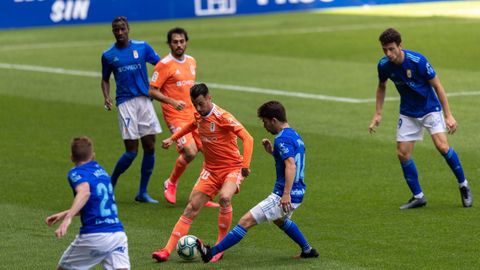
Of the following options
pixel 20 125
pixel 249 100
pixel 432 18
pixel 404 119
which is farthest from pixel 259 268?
pixel 432 18

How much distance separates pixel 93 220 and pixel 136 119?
20.3 feet

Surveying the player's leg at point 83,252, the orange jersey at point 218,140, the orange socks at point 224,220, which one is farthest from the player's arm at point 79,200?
the orange jersey at point 218,140

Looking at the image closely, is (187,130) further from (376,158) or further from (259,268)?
(376,158)

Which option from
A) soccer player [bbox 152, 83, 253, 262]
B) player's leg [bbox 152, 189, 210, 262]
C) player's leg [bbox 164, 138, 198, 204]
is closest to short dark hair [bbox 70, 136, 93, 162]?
player's leg [bbox 152, 189, 210, 262]

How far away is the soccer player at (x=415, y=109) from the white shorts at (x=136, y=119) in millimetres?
3256

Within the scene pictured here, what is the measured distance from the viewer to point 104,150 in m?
21.2

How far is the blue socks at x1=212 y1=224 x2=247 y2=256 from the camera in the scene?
13.4m

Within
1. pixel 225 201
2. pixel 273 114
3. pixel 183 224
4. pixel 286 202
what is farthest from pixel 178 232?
pixel 273 114

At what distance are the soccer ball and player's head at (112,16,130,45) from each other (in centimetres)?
449

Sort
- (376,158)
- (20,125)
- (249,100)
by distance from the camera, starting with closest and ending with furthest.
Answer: (376,158)
(20,125)
(249,100)

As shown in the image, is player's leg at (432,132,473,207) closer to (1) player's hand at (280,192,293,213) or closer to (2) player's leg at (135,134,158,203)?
(1) player's hand at (280,192,293,213)

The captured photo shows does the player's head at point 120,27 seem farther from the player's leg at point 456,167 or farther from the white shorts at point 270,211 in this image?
the white shorts at point 270,211

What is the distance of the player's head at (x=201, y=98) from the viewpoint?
1389 cm

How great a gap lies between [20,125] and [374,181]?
8.51m
